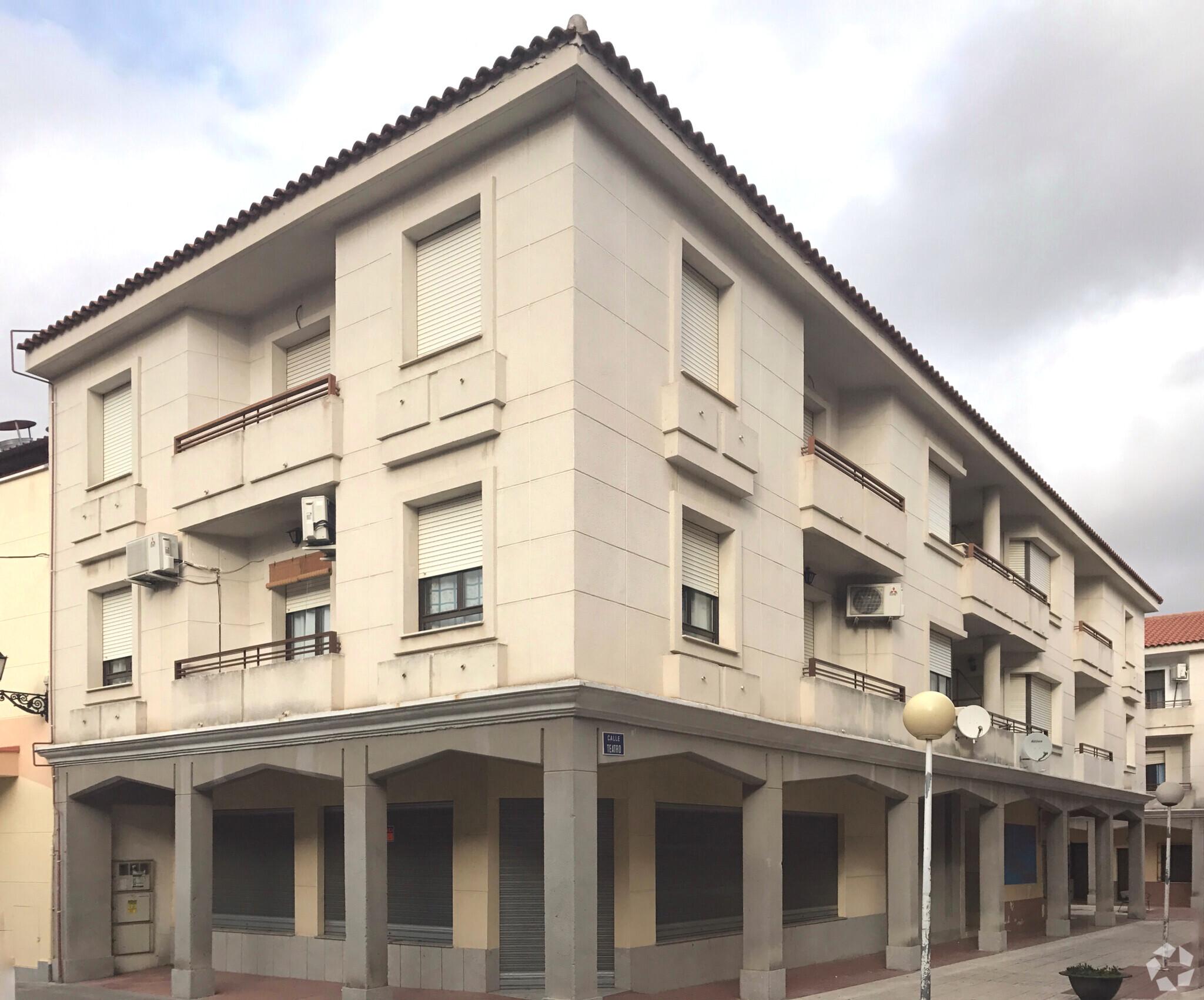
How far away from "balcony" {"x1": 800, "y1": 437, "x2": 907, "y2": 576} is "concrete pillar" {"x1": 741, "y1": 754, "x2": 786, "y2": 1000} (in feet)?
12.8

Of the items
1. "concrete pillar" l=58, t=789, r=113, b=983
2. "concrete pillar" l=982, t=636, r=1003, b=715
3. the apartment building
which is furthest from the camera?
"concrete pillar" l=982, t=636, r=1003, b=715

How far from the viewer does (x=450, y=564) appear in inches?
563

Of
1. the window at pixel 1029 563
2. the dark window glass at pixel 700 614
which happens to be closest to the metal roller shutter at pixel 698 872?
the dark window glass at pixel 700 614

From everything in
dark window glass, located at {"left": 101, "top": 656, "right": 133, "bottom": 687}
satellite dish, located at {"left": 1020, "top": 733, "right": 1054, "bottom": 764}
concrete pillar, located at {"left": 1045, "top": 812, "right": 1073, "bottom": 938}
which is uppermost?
dark window glass, located at {"left": 101, "top": 656, "right": 133, "bottom": 687}

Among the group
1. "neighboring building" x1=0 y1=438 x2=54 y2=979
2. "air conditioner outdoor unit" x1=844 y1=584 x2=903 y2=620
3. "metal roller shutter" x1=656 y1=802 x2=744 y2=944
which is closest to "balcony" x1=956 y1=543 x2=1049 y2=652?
"air conditioner outdoor unit" x1=844 y1=584 x2=903 y2=620

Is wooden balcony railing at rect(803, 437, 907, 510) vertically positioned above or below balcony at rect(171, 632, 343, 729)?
above

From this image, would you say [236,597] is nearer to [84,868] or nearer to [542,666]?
[84,868]

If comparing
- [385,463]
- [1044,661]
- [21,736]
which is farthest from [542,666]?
[1044,661]

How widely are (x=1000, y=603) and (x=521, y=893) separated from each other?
13.4 metres

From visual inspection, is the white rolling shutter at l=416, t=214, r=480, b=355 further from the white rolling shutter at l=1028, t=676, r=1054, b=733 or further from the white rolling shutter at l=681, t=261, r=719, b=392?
the white rolling shutter at l=1028, t=676, r=1054, b=733

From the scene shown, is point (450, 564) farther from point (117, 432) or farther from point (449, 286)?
point (117, 432)

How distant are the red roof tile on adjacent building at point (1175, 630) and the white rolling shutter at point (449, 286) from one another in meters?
35.9

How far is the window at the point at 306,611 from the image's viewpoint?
17.2 meters

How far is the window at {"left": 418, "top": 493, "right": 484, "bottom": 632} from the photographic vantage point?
553 inches
